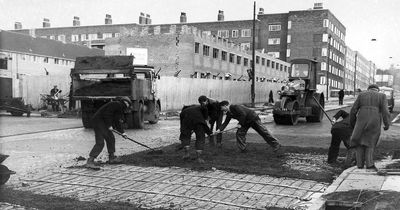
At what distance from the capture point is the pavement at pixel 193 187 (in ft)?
19.5

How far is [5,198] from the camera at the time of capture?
19.2 ft

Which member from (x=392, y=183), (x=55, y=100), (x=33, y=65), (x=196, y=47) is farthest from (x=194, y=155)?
(x=33, y=65)

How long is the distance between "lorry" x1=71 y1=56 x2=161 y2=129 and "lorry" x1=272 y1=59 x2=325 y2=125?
633 cm

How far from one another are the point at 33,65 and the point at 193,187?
40449mm

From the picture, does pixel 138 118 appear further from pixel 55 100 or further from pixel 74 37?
pixel 74 37

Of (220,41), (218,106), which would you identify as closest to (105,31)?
(220,41)

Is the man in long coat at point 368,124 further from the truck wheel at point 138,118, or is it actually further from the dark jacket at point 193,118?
the truck wheel at point 138,118

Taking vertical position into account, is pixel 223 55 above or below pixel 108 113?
above

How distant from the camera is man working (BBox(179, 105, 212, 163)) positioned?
906 centimetres

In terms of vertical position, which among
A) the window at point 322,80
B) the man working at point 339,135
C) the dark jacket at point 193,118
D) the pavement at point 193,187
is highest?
the window at point 322,80

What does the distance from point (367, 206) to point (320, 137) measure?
9.52 meters

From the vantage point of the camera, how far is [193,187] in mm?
6816

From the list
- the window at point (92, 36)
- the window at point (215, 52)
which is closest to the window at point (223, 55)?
the window at point (215, 52)

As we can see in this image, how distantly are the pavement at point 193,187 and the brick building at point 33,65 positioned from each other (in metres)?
19.7
